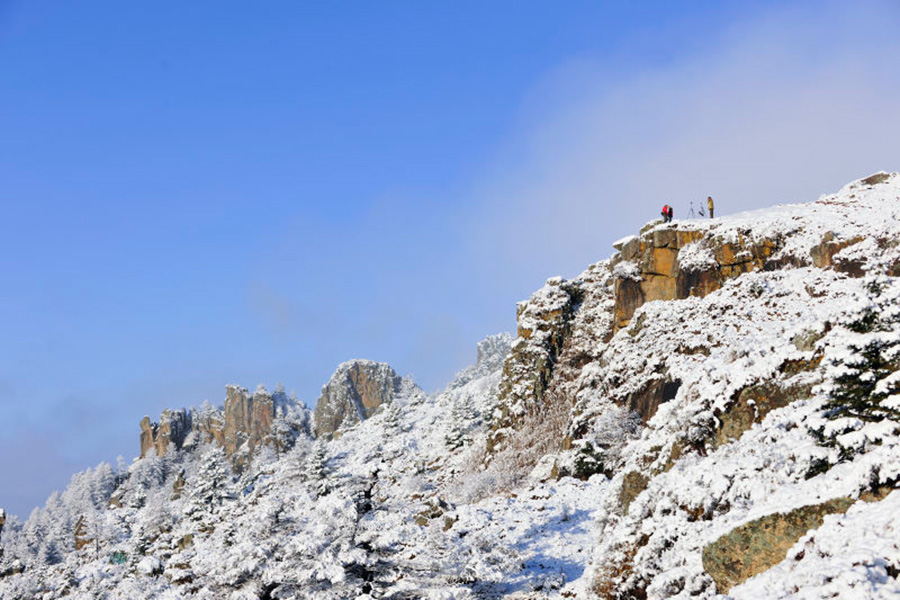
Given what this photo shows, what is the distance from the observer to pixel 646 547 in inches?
543

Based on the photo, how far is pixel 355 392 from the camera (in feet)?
432

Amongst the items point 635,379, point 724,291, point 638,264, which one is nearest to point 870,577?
point 635,379

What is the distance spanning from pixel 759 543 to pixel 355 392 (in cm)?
12514

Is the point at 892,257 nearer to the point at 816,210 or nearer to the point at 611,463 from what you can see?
the point at 816,210

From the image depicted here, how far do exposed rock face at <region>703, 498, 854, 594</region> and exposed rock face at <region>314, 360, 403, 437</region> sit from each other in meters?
115

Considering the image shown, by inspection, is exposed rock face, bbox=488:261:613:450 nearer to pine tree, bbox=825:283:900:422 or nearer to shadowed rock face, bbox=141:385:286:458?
pine tree, bbox=825:283:900:422

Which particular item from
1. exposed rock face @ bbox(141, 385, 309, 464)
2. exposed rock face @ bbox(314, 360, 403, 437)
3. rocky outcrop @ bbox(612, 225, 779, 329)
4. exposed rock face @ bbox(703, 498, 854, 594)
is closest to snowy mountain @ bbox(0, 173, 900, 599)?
exposed rock face @ bbox(703, 498, 854, 594)

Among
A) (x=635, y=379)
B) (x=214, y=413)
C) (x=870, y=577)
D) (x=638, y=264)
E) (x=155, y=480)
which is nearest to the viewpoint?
(x=870, y=577)

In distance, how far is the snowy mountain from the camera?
10758mm

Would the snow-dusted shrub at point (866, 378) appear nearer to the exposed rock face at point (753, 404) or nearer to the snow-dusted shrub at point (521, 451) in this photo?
the exposed rock face at point (753, 404)

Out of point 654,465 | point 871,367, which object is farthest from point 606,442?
point 871,367

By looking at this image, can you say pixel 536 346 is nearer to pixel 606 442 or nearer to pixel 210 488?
pixel 606 442

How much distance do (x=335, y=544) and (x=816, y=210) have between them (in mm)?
43295

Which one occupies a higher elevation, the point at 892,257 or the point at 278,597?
the point at 892,257
